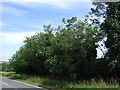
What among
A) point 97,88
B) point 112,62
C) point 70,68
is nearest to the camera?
point 97,88

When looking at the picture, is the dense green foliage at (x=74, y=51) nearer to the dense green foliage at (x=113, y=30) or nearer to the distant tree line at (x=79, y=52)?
the distant tree line at (x=79, y=52)

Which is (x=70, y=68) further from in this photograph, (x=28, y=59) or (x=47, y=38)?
(x=28, y=59)

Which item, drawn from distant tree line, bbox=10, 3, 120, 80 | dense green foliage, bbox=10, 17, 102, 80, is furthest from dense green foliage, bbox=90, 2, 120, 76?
dense green foliage, bbox=10, 17, 102, 80

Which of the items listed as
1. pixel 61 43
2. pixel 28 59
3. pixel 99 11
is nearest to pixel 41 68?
pixel 28 59

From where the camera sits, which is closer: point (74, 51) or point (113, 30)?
point (113, 30)

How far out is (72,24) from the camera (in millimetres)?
28328

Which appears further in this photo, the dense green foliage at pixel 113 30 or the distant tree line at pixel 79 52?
the distant tree line at pixel 79 52

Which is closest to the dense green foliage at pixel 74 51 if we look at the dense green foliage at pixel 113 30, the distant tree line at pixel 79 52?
the distant tree line at pixel 79 52

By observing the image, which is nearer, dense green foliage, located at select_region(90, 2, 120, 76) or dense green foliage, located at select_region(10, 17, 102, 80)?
dense green foliage, located at select_region(90, 2, 120, 76)

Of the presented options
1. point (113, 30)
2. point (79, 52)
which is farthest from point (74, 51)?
point (113, 30)

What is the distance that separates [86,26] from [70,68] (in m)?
6.00

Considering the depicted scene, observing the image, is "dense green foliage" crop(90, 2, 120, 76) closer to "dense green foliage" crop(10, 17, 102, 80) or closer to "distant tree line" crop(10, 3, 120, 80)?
"distant tree line" crop(10, 3, 120, 80)

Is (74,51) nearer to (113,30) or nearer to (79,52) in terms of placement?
(79,52)

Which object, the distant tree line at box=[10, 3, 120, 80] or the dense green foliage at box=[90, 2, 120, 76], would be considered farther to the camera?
the distant tree line at box=[10, 3, 120, 80]
